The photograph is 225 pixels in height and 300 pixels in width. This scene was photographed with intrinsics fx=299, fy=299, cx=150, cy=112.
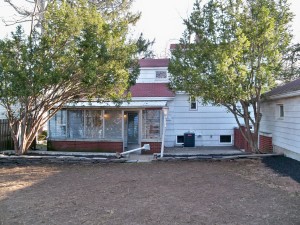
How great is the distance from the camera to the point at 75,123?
49.4ft

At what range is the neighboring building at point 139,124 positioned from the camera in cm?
1455

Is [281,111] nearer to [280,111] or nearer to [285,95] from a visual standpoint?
[280,111]

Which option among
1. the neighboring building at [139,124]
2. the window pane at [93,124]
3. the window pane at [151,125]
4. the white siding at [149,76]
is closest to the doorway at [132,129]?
the neighboring building at [139,124]

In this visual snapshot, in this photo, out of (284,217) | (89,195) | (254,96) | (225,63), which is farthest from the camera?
(254,96)

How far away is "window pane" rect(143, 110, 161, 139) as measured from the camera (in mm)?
14531

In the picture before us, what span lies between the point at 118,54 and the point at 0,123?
7.07 m

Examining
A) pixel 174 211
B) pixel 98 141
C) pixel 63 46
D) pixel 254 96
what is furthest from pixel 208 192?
pixel 98 141

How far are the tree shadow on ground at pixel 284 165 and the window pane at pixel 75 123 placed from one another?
28.5ft

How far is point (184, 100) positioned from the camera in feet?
55.7

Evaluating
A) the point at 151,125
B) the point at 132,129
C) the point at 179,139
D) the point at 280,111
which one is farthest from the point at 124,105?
the point at 280,111

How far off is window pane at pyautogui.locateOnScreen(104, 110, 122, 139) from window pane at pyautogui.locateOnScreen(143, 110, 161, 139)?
123 cm

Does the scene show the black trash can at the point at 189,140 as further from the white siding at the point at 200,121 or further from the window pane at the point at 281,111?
the window pane at the point at 281,111

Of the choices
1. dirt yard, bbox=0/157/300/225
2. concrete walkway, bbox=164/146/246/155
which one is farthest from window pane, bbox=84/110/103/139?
dirt yard, bbox=0/157/300/225

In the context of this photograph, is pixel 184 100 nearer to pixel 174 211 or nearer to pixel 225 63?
pixel 225 63
